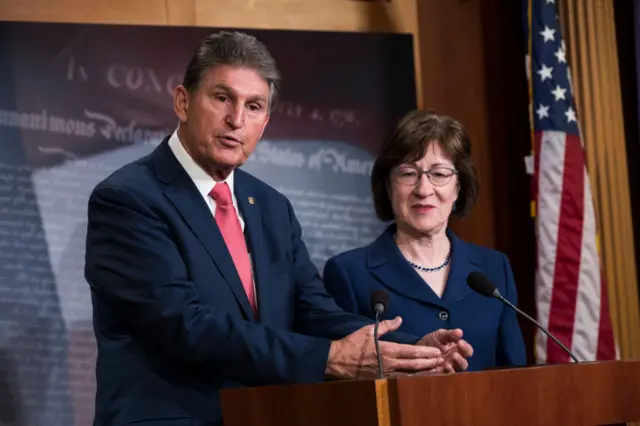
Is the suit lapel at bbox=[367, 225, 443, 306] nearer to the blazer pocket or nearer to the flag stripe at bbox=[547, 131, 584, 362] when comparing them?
the blazer pocket

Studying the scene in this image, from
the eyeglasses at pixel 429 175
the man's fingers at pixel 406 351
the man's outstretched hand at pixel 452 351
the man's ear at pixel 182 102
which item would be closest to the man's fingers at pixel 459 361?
the man's outstretched hand at pixel 452 351

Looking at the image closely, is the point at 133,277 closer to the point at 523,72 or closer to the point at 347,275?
the point at 347,275

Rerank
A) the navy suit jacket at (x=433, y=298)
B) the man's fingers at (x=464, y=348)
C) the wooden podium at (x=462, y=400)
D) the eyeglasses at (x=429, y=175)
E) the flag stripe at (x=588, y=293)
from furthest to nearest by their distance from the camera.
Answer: the flag stripe at (x=588, y=293) < the eyeglasses at (x=429, y=175) < the navy suit jacket at (x=433, y=298) < the man's fingers at (x=464, y=348) < the wooden podium at (x=462, y=400)

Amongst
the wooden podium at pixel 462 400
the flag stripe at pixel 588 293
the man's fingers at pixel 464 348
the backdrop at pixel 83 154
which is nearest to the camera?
the wooden podium at pixel 462 400

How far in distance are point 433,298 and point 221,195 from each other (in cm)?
100

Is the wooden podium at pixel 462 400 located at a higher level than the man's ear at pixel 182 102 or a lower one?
lower

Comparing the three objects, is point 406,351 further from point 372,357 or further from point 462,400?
point 462,400

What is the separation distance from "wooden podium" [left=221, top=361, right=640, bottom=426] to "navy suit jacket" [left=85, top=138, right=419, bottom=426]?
20 centimetres

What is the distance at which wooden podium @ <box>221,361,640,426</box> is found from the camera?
1962 mm

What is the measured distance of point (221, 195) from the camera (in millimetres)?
2814

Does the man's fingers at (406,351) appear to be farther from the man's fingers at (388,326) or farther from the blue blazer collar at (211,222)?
the blue blazer collar at (211,222)

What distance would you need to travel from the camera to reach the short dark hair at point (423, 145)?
3629mm

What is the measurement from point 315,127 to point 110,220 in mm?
2243

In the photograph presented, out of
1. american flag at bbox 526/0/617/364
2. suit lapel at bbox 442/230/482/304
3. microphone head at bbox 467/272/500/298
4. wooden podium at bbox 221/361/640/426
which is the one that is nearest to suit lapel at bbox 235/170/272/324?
wooden podium at bbox 221/361/640/426
